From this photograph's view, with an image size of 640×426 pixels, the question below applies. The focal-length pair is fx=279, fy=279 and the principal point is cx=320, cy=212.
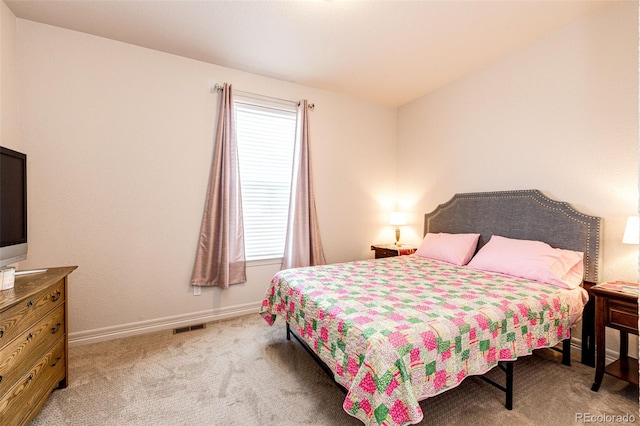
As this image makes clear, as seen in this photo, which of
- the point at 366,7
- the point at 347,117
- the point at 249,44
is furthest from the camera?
the point at 347,117

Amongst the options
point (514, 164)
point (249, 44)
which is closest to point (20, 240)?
point (249, 44)

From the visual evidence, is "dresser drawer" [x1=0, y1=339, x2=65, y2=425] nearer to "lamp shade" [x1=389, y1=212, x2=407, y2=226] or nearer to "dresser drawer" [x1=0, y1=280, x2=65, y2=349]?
"dresser drawer" [x1=0, y1=280, x2=65, y2=349]

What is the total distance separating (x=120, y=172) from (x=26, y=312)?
4.92ft

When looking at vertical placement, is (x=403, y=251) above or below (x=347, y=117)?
below

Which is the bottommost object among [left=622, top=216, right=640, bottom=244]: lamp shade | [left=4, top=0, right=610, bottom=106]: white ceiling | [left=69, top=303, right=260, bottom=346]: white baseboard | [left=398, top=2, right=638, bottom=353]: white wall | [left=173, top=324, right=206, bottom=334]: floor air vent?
[left=173, top=324, right=206, bottom=334]: floor air vent

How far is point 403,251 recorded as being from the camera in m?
3.54

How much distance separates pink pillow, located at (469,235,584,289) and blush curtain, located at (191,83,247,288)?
2.49 m

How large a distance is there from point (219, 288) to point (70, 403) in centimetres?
Answer: 143

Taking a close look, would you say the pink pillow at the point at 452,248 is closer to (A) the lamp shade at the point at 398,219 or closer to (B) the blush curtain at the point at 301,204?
(A) the lamp shade at the point at 398,219

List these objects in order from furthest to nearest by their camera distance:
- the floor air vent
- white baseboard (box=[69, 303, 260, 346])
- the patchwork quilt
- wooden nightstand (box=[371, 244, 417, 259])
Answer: wooden nightstand (box=[371, 244, 417, 259]) < the floor air vent < white baseboard (box=[69, 303, 260, 346]) < the patchwork quilt

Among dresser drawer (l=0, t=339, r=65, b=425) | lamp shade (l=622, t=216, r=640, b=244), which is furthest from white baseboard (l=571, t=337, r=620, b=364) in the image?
dresser drawer (l=0, t=339, r=65, b=425)

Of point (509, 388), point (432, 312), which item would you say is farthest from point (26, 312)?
point (509, 388)

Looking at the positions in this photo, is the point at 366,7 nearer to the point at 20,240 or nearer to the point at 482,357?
the point at 482,357

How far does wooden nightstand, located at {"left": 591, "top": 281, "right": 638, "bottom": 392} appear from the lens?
1670mm
